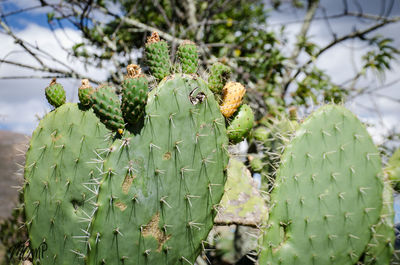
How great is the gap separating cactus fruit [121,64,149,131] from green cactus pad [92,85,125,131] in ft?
0.07

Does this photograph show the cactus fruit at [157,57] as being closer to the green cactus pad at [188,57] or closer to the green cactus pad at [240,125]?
the green cactus pad at [188,57]

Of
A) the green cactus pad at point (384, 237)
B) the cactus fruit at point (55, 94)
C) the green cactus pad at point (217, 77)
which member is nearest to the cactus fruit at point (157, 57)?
the green cactus pad at point (217, 77)

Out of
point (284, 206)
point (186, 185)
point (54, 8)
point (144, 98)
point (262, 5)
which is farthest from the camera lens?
point (262, 5)

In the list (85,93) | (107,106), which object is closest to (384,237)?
(107,106)

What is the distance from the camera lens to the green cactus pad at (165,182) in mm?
1067

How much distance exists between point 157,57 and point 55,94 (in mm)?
503

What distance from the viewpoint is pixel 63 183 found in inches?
51.7

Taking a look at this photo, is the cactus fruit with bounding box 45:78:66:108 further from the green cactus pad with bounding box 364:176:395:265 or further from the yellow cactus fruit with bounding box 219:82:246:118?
the green cactus pad with bounding box 364:176:395:265

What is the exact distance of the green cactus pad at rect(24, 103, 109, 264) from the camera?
1.28 m

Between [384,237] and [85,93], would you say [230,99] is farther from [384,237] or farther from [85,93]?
[384,237]

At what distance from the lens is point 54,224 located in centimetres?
131

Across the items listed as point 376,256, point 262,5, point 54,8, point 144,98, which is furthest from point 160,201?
point 262,5

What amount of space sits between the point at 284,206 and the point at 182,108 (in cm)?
53

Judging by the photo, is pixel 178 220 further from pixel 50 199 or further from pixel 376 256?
pixel 376 256
